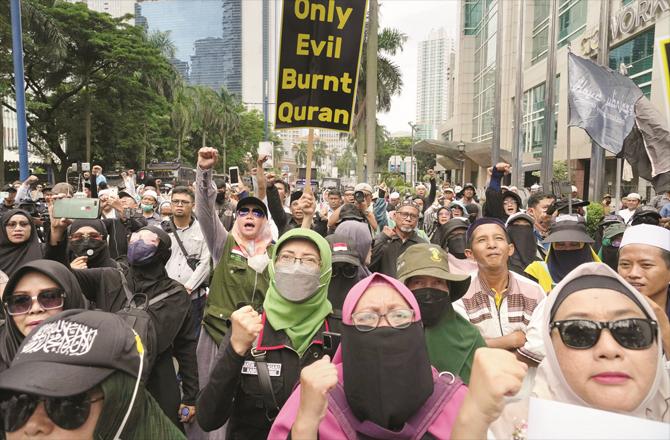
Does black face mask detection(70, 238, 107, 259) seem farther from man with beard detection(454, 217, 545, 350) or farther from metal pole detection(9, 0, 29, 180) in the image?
metal pole detection(9, 0, 29, 180)

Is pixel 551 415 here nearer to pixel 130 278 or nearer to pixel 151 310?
pixel 151 310

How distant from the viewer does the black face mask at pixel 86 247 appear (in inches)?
149

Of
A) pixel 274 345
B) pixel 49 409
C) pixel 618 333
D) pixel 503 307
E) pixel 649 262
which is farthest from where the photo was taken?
pixel 503 307

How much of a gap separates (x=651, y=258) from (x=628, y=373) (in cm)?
157

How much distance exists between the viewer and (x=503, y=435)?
5.24 feet

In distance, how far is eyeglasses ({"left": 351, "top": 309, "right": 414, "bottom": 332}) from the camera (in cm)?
182

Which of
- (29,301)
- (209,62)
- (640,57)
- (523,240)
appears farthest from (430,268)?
(209,62)

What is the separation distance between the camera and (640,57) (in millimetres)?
20297

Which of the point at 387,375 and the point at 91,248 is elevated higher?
the point at 91,248

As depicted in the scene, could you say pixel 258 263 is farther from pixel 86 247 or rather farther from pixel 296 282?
pixel 86 247

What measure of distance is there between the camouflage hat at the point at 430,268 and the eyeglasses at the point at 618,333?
3.27 ft

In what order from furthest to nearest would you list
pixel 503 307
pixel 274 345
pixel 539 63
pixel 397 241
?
1. pixel 539 63
2. pixel 397 241
3. pixel 503 307
4. pixel 274 345

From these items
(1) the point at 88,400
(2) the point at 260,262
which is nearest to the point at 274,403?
(1) the point at 88,400

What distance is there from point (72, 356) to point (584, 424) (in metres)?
1.27
